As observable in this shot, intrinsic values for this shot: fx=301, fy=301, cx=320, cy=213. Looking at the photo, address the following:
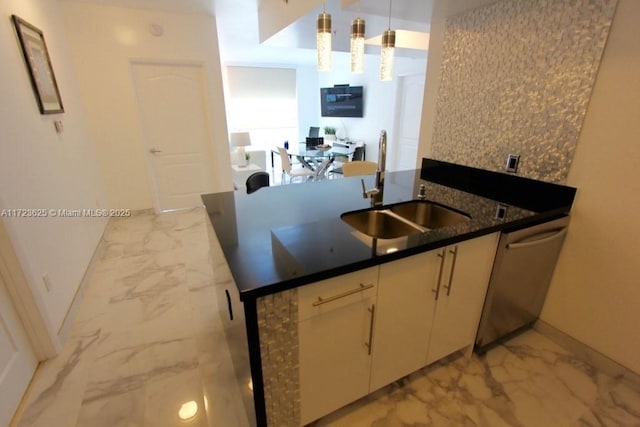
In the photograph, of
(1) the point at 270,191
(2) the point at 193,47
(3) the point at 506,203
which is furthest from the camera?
(2) the point at 193,47

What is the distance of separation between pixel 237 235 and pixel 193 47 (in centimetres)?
350

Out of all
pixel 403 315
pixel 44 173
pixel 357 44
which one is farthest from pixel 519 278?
pixel 44 173

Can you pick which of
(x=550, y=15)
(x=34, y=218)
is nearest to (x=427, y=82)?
(x=550, y=15)

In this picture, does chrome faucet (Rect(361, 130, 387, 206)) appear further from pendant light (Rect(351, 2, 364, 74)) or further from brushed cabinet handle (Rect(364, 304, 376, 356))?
brushed cabinet handle (Rect(364, 304, 376, 356))

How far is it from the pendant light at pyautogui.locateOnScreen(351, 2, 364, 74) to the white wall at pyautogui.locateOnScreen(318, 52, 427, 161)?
4.40 meters

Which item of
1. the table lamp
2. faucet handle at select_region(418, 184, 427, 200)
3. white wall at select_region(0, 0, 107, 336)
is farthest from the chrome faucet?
the table lamp

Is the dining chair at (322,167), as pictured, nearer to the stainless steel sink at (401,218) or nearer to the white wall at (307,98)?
the white wall at (307,98)

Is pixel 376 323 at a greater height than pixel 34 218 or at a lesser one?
lesser

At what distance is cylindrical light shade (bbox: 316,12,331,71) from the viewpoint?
1360 millimetres

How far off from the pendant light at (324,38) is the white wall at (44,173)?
1809mm

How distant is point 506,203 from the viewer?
5.82 feet

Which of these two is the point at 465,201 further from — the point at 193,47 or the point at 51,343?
the point at 193,47

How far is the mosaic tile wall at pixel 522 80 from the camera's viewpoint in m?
1.57

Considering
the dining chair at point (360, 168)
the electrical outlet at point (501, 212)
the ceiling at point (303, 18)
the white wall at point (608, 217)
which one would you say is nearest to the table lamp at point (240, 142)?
the ceiling at point (303, 18)
